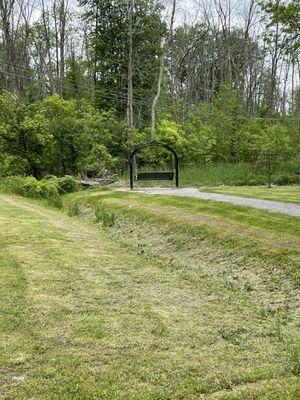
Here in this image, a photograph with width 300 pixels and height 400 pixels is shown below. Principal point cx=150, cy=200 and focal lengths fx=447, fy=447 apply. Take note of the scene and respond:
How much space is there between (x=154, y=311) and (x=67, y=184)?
41.9ft

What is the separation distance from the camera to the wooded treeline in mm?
18203

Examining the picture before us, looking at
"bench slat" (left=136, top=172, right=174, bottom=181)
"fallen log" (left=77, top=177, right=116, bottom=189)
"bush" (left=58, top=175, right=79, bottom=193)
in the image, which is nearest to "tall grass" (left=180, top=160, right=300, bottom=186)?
"bench slat" (left=136, top=172, right=174, bottom=181)

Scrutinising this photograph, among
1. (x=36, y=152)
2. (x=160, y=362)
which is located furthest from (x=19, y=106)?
(x=160, y=362)

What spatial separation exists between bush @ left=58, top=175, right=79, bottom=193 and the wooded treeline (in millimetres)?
2325

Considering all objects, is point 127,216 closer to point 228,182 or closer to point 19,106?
point 228,182

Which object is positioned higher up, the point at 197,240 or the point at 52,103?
the point at 52,103

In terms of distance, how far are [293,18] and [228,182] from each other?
21.1ft

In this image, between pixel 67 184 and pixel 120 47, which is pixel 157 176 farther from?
pixel 120 47

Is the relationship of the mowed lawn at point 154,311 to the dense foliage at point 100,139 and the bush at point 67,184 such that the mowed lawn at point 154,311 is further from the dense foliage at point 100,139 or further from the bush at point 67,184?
the dense foliage at point 100,139

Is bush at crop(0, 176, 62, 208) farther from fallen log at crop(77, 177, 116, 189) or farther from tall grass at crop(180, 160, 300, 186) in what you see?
tall grass at crop(180, 160, 300, 186)

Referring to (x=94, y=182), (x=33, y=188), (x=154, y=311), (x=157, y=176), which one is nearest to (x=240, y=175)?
(x=157, y=176)

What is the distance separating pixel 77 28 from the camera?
1296 inches

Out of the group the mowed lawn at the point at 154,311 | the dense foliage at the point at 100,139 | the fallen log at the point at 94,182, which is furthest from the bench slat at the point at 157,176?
the mowed lawn at the point at 154,311

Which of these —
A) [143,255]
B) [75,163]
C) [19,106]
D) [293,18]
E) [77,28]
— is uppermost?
[77,28]
